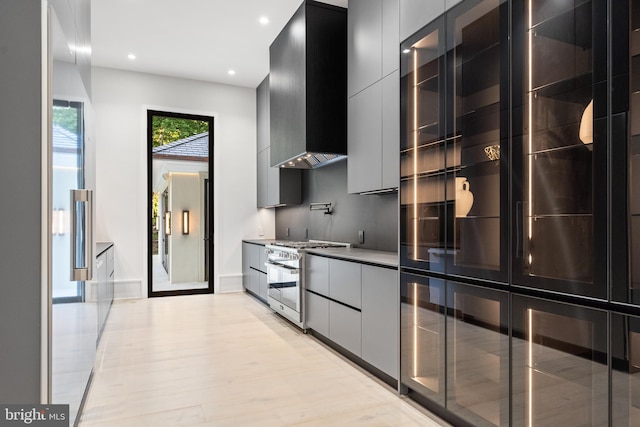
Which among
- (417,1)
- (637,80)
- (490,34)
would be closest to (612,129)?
(637,80)

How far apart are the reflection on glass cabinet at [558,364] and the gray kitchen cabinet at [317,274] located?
1982mm

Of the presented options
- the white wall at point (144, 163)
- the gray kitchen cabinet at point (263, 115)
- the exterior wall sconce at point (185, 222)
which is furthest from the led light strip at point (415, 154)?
the exterior wall sconce at point (185, 222)

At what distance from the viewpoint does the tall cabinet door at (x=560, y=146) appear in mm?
1486

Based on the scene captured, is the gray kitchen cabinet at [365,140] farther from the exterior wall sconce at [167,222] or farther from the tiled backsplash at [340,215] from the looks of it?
the exterior wall sconce at [167,222]

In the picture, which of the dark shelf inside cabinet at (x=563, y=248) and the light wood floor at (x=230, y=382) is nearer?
the dark shelf inside cabinet at (x=563, y=248)

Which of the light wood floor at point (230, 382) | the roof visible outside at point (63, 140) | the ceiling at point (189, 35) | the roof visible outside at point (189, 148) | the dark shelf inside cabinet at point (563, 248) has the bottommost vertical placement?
the light wood floor at point (230, 382)

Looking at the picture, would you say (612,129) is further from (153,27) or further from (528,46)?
(153,27)

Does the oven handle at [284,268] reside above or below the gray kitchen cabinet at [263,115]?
below

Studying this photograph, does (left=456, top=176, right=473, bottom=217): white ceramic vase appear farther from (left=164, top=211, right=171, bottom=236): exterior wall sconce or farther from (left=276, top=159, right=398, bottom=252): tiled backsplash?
(left=164, top=211, right=171, bottom=236): exterior wall sconce

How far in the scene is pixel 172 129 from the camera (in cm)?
632

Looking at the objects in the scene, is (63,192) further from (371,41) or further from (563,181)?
(371,41)

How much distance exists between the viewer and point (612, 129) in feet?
4.69

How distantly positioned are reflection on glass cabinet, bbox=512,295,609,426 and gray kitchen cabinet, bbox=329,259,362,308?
55.6 inches

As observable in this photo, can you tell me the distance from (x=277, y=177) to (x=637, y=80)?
15.4 feet
